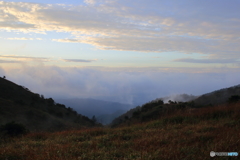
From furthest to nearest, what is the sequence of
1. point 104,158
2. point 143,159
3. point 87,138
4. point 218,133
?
point 87,138 → point 218,133 → point 104,158 → point 143,159

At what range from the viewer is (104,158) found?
4.26 metres

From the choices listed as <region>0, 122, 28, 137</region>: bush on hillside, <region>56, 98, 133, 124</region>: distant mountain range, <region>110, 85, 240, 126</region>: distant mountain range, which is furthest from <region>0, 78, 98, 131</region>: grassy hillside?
<region>56, 98, 133, 124</region>: distant mountain range

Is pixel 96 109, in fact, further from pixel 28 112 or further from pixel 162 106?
pixel 162 106

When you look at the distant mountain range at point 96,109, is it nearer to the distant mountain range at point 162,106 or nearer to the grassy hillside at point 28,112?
the grassy hillside at point 28,112

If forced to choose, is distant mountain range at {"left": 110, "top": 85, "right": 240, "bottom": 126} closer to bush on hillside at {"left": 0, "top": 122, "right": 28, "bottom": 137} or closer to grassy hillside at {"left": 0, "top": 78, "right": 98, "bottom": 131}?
grassy hillside at {"left": 0, "top": 78, "right": 98, "bottom": 131}

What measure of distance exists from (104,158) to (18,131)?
600cm

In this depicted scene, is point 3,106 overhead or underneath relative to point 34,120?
overhead

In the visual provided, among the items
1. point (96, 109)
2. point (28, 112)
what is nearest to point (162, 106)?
point (28, 112)

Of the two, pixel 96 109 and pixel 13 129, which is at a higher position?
pixel 13 129

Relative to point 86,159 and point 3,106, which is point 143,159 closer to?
point 86,159

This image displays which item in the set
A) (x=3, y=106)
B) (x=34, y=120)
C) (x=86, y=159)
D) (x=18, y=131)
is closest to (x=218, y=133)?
(x=86, y=159)

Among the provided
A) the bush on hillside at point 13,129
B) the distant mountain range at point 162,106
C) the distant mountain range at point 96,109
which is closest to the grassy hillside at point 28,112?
the distant mountain range at point 162,106

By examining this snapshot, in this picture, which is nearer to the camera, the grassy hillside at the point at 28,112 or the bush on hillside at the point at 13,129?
the bush on hillside at the point at 13,129

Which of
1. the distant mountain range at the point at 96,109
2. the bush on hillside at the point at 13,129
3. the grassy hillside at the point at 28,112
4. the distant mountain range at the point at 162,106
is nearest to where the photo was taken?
the bush on hillside at the point at 13,129
